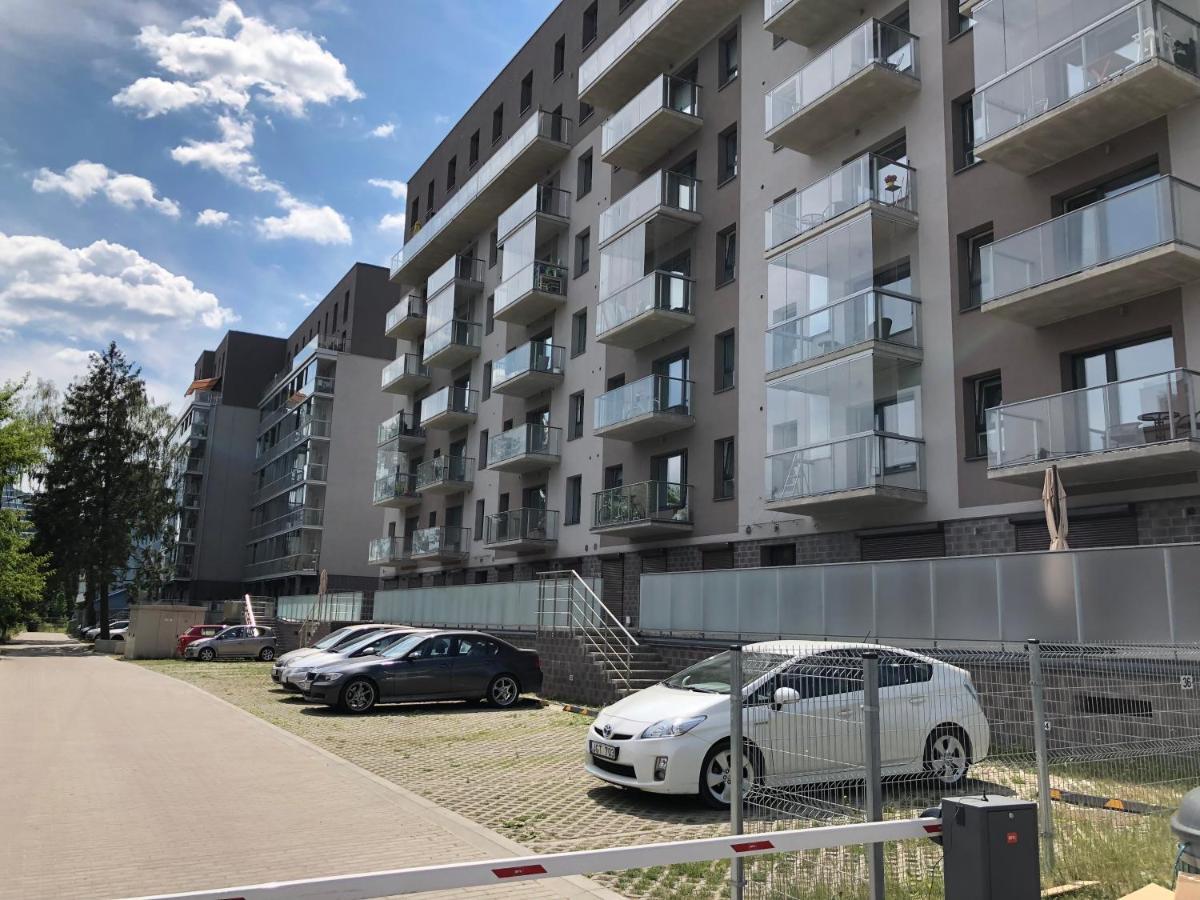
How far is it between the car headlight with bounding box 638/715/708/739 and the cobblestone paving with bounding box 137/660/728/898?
2.40ft

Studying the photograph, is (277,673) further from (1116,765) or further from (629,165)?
(1116,765)

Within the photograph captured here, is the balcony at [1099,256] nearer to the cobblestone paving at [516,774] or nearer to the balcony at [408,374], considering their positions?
the cobblestone paving at [516,774]

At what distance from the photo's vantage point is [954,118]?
1978cm

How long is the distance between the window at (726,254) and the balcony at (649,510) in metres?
5.64

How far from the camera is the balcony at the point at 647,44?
89.4 ft

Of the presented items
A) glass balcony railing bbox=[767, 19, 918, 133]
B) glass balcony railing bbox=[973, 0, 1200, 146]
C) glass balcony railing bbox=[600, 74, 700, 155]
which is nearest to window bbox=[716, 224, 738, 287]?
glass balcony railing bbox=[600, 74, 700, 155]

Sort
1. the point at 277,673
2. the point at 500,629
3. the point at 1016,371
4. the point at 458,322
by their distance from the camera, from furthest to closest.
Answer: the point at 458,322, the point at 500,629, the point at 277,673, the point at 1016,371

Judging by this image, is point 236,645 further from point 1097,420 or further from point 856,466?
point 1097,420

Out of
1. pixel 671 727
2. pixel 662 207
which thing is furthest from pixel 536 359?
pixel 671 727

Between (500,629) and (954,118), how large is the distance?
16.5 meters

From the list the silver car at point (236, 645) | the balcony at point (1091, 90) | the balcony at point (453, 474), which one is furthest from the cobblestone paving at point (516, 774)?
the silver car at point (236, 645)

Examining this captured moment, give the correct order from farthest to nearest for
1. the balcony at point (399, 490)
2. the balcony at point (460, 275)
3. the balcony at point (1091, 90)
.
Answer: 1. the balcony at point (399, 490)
2. the balcony at point (460, 275)
3. the balcony at point (1091, 90)

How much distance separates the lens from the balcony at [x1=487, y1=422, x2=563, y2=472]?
3241 cm

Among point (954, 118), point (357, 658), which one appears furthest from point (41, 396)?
point (954, 118)
